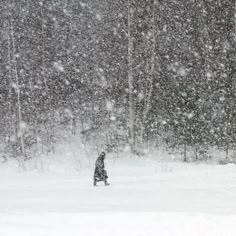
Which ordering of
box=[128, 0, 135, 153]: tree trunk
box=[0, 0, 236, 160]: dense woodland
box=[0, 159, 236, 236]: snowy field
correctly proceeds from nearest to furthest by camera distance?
box=[0, 159, 236, 236]: snowy field, box=[128, 0, 135, 153]: tree trunk, box=[0, 0, 236, 160]: dense woodland

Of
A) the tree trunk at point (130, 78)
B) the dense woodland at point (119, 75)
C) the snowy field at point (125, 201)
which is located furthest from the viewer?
the dense woodland at point (119, 75)

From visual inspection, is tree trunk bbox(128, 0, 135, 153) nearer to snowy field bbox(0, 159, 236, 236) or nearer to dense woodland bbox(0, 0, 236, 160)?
dense woodland bbox(0, 0, 236, 160)

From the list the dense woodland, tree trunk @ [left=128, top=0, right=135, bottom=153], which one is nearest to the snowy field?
tree trunk @ [left=128, top=0, right=135, bottom=153]

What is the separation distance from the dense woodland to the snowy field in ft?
9.86

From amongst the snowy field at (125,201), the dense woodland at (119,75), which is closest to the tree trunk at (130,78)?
the dense woodland at (119,75)

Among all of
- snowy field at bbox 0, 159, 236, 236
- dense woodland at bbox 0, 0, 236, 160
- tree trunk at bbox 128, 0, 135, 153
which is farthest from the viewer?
dense woodland at bbox 0, 0, 236, 160

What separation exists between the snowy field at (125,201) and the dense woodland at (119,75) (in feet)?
9.86

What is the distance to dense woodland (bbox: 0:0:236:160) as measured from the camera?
28719 mm

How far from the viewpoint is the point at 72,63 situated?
33.5 metres

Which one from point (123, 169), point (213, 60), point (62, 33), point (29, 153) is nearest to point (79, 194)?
point (123, 169)

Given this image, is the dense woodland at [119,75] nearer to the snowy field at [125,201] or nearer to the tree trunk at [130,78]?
the tree trunk at [130,78]

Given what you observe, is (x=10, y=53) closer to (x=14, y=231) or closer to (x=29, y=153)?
(x=29, y=153)

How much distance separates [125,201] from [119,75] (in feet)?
47.7

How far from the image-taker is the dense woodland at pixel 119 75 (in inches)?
1131
